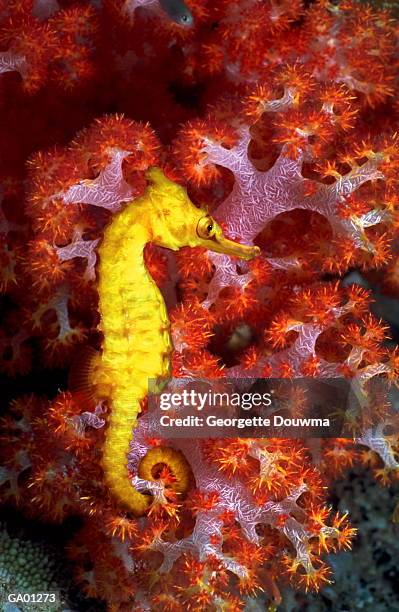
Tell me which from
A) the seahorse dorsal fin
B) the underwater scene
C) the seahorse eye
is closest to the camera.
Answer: the seahorse eye

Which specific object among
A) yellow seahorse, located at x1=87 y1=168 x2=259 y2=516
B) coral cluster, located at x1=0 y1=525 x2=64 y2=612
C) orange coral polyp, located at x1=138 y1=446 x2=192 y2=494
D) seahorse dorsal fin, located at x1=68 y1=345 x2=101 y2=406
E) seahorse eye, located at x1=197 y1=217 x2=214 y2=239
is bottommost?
coral cluster, located at x1=0 y1=525 x2=64 y2=612

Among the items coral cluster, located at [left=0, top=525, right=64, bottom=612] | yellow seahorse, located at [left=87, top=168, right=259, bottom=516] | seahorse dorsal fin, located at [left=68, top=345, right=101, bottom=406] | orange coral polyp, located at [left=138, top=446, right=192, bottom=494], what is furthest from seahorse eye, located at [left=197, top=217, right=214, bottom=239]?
coral cluster, located at [left=0, top=525, right=64, bottom=612]

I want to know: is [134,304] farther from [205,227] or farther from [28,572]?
[28,572]

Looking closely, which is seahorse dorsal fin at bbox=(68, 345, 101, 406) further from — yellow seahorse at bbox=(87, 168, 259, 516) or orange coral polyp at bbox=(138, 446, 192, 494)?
orange coral polyp at bbox=(138, 446, 192, 494)

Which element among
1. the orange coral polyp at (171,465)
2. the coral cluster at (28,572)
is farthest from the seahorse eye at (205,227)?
the coral cluster at (28,572)

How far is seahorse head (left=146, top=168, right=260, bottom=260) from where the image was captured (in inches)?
79.9

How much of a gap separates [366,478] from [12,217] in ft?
6.65

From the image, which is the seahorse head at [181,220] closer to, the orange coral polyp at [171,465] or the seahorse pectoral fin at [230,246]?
the seahorse pectoral fin at [230,246]

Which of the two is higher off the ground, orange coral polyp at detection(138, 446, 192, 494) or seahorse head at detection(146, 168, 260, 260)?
seahorse head at detection(146, 168, 260, 260)

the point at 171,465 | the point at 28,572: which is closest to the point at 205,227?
the point at 171,465

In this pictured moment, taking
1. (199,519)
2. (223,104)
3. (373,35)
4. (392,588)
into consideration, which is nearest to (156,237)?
(223,104)

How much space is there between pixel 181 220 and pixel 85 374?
2.57ft

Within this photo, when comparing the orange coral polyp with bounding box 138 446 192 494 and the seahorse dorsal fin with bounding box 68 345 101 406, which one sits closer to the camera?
the orange coral polyp with bounding box 138 446 192 494

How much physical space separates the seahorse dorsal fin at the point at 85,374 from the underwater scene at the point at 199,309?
2cm
